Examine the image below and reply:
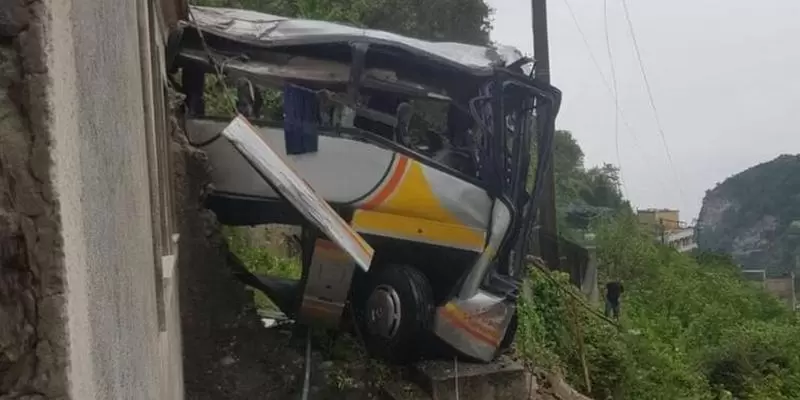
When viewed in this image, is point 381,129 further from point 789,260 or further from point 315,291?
point 789,260

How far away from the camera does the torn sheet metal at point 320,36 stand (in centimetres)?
641

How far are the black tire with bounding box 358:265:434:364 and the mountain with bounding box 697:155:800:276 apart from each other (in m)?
37.8

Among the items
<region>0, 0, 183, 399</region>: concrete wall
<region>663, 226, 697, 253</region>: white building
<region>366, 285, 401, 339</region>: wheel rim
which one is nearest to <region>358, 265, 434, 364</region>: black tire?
<region>366, 285, 401, 339</region>: wheel rim

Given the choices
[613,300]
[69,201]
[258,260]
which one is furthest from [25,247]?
[613,300]

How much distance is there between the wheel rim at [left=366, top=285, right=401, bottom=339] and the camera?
259 inches

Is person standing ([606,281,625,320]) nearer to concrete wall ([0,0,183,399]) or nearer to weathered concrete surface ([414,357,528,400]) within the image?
weathered concrete surface ([414,357,528,400])

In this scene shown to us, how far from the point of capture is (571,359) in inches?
411

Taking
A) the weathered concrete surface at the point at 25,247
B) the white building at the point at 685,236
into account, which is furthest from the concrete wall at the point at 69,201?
the white building at the point at 685,236

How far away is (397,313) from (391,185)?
964 millimetres

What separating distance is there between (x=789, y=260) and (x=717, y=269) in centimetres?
2293

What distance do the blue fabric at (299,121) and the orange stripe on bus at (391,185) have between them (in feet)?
1.81

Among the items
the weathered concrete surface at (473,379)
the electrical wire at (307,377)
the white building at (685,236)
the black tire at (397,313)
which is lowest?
the white building at (685,236)

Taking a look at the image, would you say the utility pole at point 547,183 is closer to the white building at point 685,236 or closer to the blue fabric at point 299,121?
the blue fabric at point 299,121

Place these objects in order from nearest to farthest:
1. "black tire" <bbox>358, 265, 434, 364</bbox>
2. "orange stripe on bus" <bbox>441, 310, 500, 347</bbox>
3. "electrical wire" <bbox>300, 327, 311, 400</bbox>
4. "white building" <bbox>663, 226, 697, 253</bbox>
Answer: "electrical wire" <bbox>300, 327, 311, 400</bbox>, "black tire" <bbox>358, 265, 434, 364</bbox>, "orange stripe on bus" <bbox>441, 310, 500, 347</bbox>, "white building" <bbox>663, 226, 697, 253</bbox>
